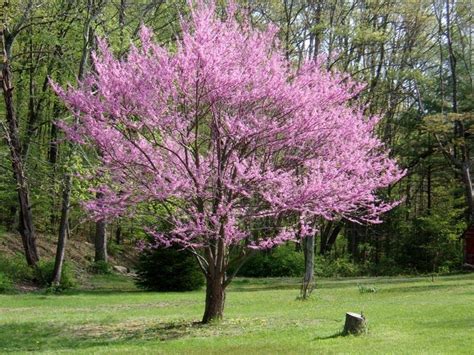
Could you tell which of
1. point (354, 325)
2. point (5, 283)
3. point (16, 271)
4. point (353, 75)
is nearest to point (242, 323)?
point (354, 325)

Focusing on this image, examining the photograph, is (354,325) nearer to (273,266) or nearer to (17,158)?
(17,158)

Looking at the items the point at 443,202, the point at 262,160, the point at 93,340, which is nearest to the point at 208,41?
the point at 262,160

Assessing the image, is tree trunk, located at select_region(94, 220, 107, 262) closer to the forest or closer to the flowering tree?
the forest

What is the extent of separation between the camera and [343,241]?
41719mm

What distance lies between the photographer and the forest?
34.6 feet

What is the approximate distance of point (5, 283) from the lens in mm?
19125

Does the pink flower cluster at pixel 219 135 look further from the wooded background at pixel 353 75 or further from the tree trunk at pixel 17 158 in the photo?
the tree trunk at pixel 17 158

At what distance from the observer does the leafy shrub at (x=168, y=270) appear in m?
20.0

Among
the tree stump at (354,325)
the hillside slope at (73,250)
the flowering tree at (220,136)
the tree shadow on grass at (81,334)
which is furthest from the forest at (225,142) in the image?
the tree stump at (354,325)

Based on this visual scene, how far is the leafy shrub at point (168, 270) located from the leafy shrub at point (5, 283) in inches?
167

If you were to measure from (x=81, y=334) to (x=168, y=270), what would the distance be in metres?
9.18

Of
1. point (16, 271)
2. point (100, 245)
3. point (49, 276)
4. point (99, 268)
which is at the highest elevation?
point (100, 245)

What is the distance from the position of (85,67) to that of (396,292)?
41.8ft

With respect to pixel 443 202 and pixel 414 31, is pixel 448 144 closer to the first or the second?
pixel 443 202
